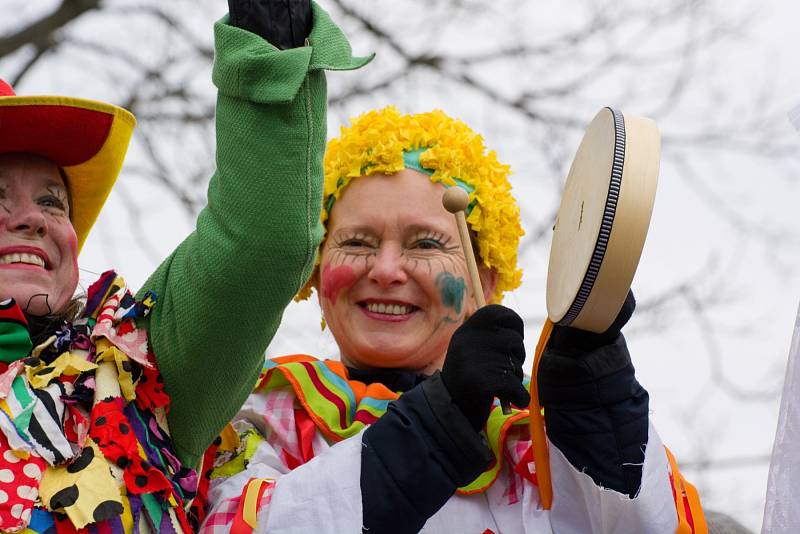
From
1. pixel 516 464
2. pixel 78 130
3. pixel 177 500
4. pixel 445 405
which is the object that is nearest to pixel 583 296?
pixel 445 405

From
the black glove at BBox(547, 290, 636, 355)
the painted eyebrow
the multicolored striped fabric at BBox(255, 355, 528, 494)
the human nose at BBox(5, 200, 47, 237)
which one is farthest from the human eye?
the human nose at BBox(5, 200, 47, 237)

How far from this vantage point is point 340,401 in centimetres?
295

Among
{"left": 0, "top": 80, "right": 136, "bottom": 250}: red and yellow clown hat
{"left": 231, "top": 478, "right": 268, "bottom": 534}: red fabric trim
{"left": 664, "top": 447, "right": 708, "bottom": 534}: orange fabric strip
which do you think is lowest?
{"left": 231, "top": 478, "right": 268, "bottom": 534}: red fabric trim

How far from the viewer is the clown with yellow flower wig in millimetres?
2447

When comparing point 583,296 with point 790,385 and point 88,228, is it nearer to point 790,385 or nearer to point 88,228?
point 790,385

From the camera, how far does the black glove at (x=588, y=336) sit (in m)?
2.53

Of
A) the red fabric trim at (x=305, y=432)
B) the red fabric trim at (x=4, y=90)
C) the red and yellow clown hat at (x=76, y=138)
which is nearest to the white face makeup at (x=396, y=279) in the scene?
the red fabric trim at (x=305, y=432)

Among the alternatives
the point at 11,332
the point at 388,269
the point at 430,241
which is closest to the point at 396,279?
the point at 388,269

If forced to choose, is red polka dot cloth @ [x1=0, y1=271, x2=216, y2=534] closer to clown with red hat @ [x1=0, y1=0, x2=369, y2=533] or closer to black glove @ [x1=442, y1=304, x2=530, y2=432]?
clown with red hat @ [x1=0, y1=0, x2=369, y2=533]

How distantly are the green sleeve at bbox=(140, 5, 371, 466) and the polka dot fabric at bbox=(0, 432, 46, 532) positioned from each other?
357mm

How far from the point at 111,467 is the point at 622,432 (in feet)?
3.49

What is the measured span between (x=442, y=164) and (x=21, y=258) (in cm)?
124

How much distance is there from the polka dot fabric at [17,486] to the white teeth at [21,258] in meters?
0.38

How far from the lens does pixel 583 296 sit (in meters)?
2.35
